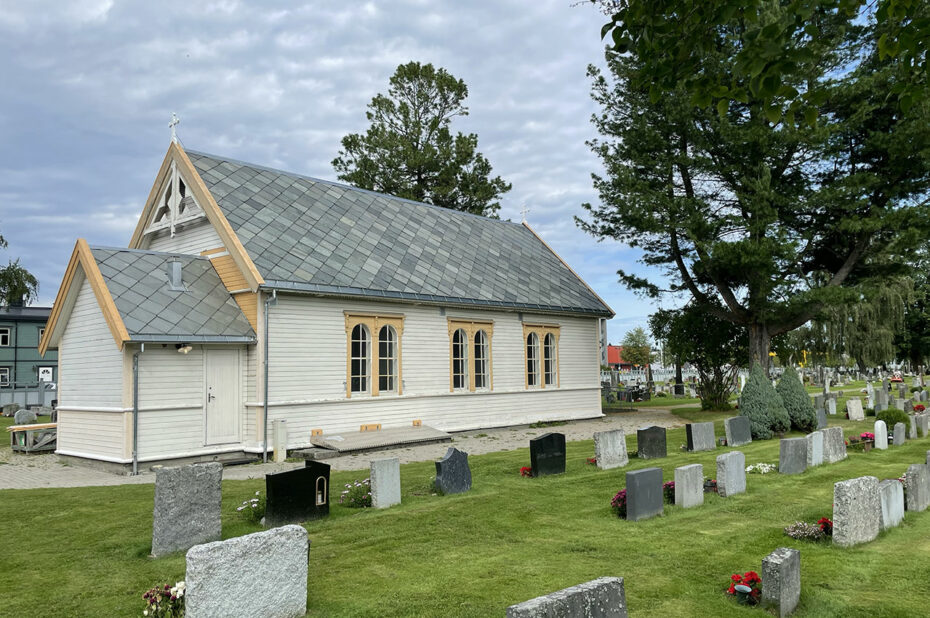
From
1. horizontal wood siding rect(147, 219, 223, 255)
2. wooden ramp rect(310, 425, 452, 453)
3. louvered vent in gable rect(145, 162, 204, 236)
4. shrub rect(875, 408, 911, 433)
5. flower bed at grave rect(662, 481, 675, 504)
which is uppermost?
louvered vent in gable rect(145, 162, 204, 236)

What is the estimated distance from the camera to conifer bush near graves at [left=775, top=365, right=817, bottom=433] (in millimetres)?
18281

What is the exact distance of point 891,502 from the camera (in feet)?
27.6

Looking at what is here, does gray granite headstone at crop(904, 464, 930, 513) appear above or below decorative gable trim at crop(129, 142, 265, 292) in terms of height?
below

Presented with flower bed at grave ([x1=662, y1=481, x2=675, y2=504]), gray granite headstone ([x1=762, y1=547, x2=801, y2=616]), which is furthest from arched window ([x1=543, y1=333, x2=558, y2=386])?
gray granite headstone ([x1=762, y1=547, x2=801, y2=616])

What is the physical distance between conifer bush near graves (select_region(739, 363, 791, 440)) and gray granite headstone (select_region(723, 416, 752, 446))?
751 mm

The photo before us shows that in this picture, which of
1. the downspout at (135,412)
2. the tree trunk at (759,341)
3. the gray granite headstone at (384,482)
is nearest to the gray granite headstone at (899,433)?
the tree trunk at (759,341)

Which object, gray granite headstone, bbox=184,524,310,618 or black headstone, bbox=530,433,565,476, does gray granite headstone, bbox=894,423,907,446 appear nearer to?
black headstone, bbox=530,433,565,476

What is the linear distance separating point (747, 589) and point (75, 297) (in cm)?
1618

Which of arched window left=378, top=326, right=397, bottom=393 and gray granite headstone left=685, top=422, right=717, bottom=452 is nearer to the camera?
gray granite headstone left=685, top=422, right=717, bottom=452

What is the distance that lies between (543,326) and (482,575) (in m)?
17.5

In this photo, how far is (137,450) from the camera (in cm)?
1426

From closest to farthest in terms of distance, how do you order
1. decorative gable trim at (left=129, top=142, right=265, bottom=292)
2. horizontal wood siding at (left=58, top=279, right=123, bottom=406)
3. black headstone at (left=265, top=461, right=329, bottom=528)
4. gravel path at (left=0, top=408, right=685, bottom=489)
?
black headstone at (left=265, top=461, right=329, bottom=528)
gravel path at (left=0, top=408, right=685, bottom=489)
horizontal wood siding at (left=58, top=279, right=123, bottom=406)
decorative gable trim at (left=129, top=142, right=265, bottom=292)

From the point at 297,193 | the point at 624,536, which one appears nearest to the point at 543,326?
the point at 297,193

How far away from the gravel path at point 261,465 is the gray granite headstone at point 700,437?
4.42 meters
